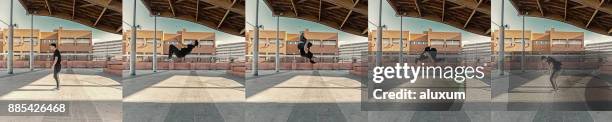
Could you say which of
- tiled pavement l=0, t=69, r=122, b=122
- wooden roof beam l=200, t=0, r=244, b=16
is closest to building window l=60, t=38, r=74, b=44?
tiled pavement l=0, t=69, r=122, b=122

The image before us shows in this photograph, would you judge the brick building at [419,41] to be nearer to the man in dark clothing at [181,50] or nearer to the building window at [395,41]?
the building window at [395,41]

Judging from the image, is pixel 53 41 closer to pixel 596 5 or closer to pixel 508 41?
pixel 508 41

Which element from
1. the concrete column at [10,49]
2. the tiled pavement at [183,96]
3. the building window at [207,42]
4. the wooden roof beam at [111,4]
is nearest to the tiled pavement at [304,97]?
the tiled pavement at [183,96]

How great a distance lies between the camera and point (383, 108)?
533 cm

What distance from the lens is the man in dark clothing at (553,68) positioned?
5543 mm

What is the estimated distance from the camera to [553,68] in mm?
5859

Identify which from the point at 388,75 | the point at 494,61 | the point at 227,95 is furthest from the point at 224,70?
Result: the point at 494,61

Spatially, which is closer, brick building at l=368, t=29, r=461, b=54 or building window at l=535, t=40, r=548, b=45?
brick building at l=368, t=29, r=461, b=54

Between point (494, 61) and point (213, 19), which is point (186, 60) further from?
point (494, 61)

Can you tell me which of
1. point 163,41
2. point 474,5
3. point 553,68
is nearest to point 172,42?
point 163,41

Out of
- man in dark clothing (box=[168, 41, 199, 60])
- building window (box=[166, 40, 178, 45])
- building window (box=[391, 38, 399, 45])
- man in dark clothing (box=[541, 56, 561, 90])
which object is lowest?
man in dark clothing (box=[541, 56, 561, 90])

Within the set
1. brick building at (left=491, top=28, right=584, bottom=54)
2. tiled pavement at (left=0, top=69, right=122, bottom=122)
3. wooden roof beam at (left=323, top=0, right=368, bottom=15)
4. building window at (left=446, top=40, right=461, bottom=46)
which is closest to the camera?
wooden roof beam at (left=323, top=0, right=368, bottom=15)

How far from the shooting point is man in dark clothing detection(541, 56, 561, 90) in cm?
554

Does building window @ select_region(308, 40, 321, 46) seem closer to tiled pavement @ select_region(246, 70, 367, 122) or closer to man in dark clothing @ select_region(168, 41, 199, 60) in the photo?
tiled pavement @ select_region(246, 70, 367, 122)
